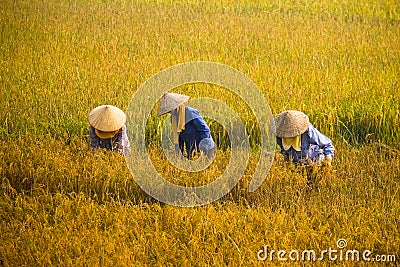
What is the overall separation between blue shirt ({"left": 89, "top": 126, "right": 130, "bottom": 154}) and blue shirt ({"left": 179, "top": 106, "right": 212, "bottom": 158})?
1.30 feet

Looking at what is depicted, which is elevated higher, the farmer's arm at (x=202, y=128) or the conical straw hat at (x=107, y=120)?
the conical straw hat at (x=107, y=120)

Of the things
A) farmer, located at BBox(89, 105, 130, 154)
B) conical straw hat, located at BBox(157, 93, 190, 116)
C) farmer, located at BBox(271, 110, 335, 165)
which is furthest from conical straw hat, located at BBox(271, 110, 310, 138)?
farmer, located at BBox(89, 105, 130, 154)


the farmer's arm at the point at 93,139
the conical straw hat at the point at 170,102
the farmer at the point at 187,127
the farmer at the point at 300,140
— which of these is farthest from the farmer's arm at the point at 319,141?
the farmer's arm at the point at 93,139

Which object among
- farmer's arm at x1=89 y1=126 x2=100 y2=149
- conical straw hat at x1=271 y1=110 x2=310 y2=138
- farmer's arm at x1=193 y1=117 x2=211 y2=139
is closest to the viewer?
conical straw hat at x1=271 y1=110 x2=310 y2=138

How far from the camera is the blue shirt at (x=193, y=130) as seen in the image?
15.9ft

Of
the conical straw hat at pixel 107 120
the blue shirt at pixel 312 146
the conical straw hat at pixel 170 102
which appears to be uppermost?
the conical straw hat at pixel 170 102

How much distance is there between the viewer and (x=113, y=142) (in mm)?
4945

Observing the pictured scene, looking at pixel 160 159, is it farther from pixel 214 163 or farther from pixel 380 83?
pixel 380 83

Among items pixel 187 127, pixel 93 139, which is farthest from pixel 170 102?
pixel 93 139

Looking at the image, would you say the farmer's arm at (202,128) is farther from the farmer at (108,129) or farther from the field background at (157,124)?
the farmer at (108,129)

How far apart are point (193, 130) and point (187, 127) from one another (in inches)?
1.9

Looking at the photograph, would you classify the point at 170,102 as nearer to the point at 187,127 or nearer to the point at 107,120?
the point at 187,127

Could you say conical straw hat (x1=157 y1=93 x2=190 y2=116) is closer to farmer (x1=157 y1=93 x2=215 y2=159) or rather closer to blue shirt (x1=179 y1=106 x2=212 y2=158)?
farmer (x1=157 y1=93 x2=215 y2=159)

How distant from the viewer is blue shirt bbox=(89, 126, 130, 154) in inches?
194
